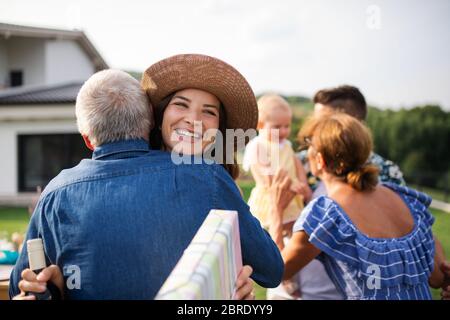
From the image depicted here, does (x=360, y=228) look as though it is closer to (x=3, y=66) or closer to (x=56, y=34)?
(x=56, y=34)

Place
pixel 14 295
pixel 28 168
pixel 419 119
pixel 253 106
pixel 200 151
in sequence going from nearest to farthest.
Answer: pixel 14 295 < pixel 200 151 < pixel 253 106 < pixel 28 168 < pixel 419 119

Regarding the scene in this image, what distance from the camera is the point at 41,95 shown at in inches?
701

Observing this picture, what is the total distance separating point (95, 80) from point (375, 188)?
1477 millimetres

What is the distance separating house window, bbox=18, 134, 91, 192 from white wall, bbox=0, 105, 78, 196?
0.20m

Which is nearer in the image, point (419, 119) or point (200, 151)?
point (200, 151)

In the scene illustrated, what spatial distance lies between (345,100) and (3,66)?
21465mm

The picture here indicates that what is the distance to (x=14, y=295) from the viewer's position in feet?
5.48

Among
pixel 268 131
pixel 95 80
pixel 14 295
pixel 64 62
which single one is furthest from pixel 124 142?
pixel 64 62

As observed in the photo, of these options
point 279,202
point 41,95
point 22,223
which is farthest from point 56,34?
point 279,202

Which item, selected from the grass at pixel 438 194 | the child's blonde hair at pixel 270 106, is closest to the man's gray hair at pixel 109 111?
the child's blonde hair at pixel 270 106

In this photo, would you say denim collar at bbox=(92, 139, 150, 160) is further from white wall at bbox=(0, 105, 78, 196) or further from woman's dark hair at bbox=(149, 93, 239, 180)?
white wall at bbox=(0, 105, 78, 196)

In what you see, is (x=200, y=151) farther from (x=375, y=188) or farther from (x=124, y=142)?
(x=375, y=188)

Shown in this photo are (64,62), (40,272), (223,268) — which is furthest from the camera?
(64,62)

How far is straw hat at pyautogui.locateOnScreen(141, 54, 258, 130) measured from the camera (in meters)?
2.06
